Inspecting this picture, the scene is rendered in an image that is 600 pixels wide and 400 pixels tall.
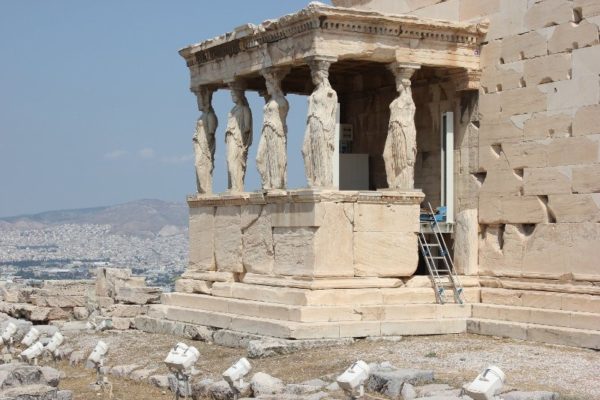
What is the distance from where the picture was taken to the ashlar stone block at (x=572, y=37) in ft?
55.1

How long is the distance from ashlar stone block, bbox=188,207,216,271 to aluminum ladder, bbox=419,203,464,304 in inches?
131

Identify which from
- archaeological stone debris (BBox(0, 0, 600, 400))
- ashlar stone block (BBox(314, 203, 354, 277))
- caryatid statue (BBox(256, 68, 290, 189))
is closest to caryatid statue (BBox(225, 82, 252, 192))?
archaeological stone debris (BBox(0, 0, 600, 400))

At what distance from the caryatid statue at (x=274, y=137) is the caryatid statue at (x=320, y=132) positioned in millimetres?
939

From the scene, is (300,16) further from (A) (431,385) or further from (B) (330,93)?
(A) (431,385)

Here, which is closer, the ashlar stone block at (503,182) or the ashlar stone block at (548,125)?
the ashlar stone block at (548,125)

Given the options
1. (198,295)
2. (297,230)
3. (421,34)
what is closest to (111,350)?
(198,295)

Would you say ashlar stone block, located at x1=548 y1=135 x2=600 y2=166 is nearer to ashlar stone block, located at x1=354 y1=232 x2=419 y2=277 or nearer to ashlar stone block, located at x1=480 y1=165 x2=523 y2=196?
ashlar stone block, located at x1=480 y1=165 x2=523 y2=196

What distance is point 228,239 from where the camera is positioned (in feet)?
65.2

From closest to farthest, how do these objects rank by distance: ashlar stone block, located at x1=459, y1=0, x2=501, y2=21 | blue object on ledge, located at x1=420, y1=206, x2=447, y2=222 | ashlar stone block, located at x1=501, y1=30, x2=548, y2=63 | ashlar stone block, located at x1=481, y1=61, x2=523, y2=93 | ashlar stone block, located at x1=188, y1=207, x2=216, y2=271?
ashlar stone block, located at x1=501, y1=30, x2=548, y2=63 < ashlar stone block, located at x1=481, y1=61, x2=523, y2=93 < ashlar stone block, located at x1=459, y1=0, x2=501, y2=21 < blue object on ledge, located at x1=420, y1=206, x2=447, y2=222 < ashlar stone block, located at x1=188, y1=207, x2=216, y2=271

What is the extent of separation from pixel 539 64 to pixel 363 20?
8.07 feet

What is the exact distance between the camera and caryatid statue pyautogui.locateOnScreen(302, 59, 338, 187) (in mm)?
17609

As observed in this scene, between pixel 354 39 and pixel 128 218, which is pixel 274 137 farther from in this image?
pixel 128 218

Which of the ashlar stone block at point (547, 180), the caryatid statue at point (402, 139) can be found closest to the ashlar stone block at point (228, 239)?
the caryatid statue at point (402, 139)

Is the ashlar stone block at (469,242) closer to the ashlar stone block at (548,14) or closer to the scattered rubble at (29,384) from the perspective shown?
the ashlar stone block at (548,14)
